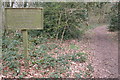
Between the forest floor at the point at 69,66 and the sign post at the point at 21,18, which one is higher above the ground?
the sign post at the point at 21,18

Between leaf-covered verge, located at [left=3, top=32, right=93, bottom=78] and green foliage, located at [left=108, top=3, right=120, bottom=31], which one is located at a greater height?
green foliage, located at [left=108, top=3, right=120, bottom=31]

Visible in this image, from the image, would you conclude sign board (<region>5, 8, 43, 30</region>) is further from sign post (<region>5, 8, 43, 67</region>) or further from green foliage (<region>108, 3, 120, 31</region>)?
green foliage (<region>108, 3, 120, 31</region>)

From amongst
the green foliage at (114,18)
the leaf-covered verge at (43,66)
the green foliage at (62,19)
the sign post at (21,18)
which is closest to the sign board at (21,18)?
the sign post at (21,18)

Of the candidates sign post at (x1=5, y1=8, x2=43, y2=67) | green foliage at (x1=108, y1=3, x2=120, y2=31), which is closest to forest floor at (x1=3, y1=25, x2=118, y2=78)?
sign post at (x1=5, y1=8, x2=43, y2=67)

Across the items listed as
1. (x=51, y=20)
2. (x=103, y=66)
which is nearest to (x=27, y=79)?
(x=103, y=66)

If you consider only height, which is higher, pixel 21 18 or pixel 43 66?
pixel 21 18

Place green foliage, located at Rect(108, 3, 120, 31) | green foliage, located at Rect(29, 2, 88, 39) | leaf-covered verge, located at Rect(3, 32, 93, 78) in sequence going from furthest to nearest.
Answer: green foliage, located at Rect(108, 3, 120, 31) → green foliage, located at Rect(29, 2, 88, 39) → leaf-covered verge, located at Rect(3, 32, 93, 78)

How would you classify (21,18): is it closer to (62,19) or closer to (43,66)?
(43,66)

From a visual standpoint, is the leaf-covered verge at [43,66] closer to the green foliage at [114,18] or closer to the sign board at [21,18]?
the sign board at [21,18]

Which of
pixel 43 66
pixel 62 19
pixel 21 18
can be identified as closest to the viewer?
pixel 21 18

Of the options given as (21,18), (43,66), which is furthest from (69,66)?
(21,18)

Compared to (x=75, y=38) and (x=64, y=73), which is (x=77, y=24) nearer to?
(x=75, y=38)

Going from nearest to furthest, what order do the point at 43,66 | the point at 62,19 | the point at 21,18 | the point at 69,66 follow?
the point at 21,18 → the point at 43,66 → the point at 69,66 → the point at 62,19

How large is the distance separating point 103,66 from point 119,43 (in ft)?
15.6
